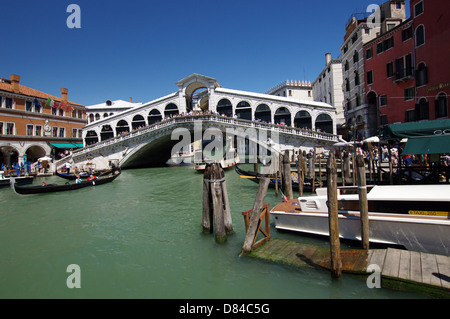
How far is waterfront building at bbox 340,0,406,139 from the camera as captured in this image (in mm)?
18438

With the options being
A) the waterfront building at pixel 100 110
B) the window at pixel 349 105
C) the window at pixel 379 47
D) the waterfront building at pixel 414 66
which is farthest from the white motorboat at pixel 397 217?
the waterfront building at pixel 100 110

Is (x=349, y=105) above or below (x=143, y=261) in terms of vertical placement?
above

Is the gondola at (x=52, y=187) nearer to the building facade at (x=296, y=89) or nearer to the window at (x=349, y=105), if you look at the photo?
the window at (x=349, y=105)

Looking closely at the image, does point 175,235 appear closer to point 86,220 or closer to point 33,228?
point 86,220

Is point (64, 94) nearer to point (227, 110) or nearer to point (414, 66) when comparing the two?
point (227, 110)

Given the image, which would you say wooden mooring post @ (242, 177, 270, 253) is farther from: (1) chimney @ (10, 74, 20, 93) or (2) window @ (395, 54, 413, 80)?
(1) chimney @ (10, 74, 20, 93)

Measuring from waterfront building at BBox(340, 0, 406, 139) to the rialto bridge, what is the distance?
1952 mm

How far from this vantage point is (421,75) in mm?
14516

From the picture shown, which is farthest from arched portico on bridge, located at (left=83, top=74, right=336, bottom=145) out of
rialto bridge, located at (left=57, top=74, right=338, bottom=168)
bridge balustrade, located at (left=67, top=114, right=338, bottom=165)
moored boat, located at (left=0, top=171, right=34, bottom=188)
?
moored boat, located at (left=0, top=171, right=34, bottom=188)

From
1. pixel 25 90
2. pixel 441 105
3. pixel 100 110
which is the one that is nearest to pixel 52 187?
pixel 25 90

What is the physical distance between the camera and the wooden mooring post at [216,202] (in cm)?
544

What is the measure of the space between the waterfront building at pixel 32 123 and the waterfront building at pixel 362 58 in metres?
24.5

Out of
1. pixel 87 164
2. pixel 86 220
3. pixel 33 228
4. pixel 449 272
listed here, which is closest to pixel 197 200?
pixel 86 220

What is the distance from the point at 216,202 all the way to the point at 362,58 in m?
18.5
